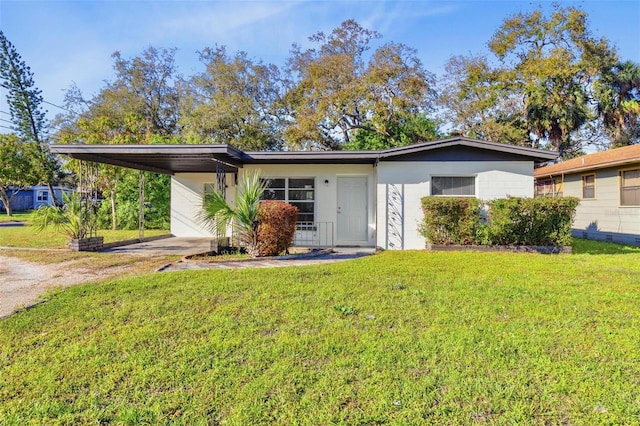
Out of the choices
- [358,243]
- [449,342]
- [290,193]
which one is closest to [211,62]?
[290,193]

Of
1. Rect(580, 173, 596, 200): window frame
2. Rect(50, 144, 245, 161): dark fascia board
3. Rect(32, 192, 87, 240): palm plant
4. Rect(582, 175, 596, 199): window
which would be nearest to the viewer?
Rect(50, 144, 245, 161): dark fascia board

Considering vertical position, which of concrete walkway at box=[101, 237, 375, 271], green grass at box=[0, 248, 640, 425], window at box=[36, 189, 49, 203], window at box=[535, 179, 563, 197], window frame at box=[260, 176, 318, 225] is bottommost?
green grass at box=[0, 248, 640, 425]

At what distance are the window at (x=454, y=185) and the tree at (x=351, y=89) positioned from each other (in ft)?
35.0

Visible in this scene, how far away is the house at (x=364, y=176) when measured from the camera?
9500 mm

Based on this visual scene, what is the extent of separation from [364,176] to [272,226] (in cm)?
428

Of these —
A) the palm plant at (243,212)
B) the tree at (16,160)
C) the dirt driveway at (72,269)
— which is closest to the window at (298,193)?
the dirt driveway at (72,269)

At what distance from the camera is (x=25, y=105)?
24.5m

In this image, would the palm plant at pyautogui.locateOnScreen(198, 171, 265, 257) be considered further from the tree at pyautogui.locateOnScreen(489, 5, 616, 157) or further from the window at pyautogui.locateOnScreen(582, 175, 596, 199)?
the tree at pyautogui.locateOnScreen(489, 5, 616, 157)

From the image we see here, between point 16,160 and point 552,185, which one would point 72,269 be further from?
point 16,160

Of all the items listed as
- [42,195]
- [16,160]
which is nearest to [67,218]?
[16,160]

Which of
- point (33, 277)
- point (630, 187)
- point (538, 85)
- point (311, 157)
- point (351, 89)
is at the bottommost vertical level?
point (33, 277)

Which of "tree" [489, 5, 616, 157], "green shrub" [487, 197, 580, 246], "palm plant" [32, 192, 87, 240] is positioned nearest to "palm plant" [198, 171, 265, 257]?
"palm plant" [32, 192, 87, 240]

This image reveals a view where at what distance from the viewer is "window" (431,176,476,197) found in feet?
33.0

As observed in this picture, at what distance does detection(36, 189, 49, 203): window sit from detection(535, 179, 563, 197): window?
45.9 metres
